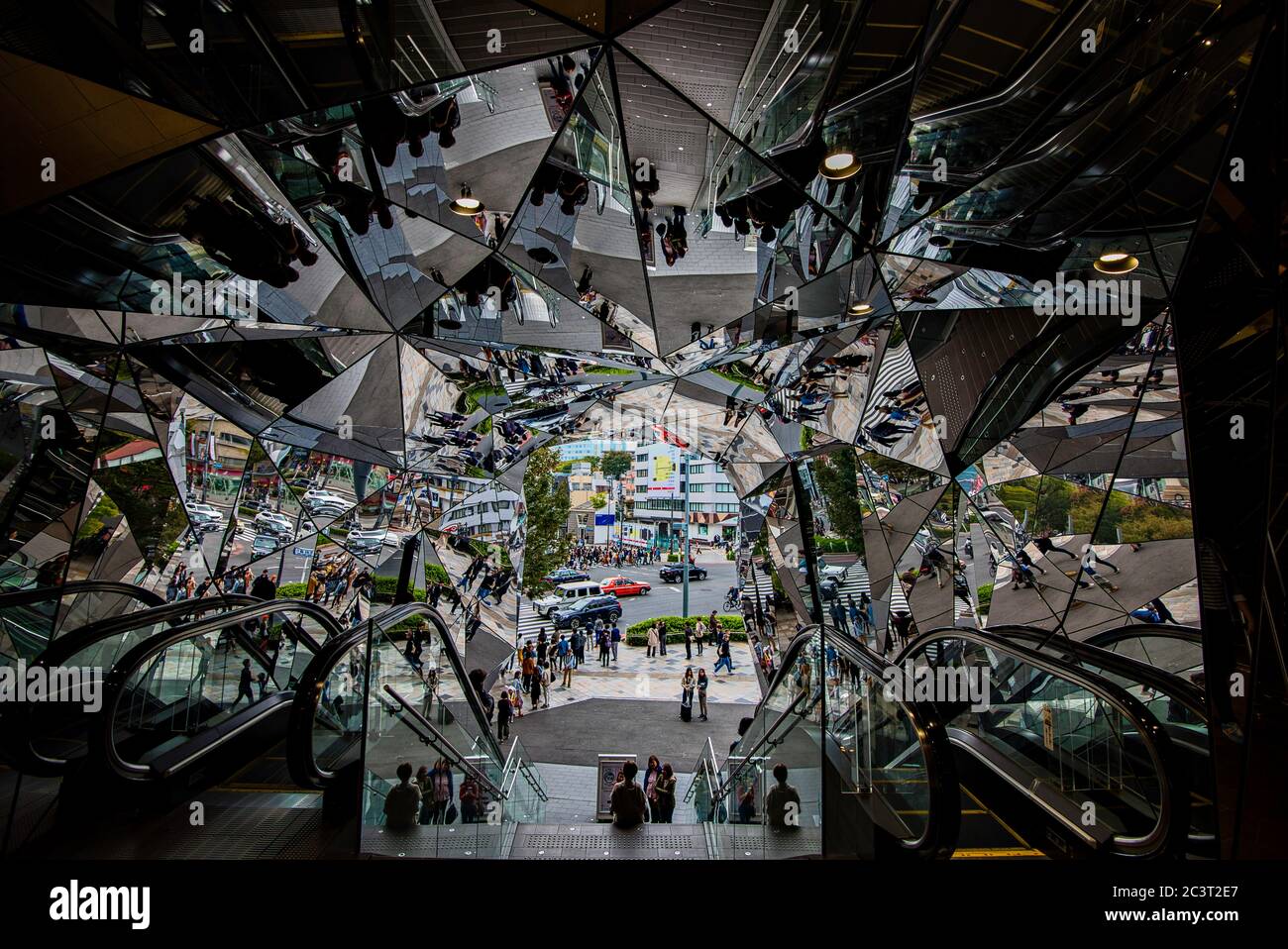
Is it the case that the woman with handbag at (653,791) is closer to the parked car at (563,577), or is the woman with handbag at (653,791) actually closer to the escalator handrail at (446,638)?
the escalator handrail at (446,638)

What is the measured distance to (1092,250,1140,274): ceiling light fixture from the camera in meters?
6.11

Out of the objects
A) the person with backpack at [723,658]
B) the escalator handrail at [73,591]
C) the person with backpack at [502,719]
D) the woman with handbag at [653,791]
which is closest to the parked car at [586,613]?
the person with backpack at [723,658]

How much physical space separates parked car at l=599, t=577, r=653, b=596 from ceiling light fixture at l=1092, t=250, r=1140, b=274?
2501 centimetres

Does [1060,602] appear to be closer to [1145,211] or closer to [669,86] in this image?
[1145,211]

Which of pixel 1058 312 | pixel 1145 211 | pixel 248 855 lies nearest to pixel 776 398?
pixel 1058 312

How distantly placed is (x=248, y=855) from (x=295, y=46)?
6.23 meters

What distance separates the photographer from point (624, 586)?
30734mm

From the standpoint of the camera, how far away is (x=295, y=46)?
475 centimetres

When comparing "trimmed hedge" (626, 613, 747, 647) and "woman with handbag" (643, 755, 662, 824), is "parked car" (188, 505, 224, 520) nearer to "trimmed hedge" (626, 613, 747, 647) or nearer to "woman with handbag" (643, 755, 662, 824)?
"woman with handbag" (643, 755, 662, 824)

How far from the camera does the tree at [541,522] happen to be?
24609mm

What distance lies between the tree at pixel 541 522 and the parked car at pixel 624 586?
4849 millimetres

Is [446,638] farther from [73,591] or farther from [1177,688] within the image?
[1177,688]

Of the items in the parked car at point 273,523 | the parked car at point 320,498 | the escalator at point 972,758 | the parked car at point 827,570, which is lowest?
the escalator at point 972,758

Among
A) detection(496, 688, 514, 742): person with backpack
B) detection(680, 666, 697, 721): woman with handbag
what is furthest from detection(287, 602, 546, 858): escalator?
detection(680, 666, 697, 721): woman with handbag
